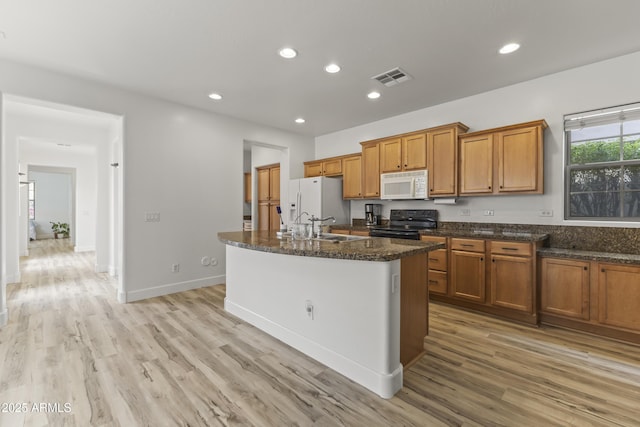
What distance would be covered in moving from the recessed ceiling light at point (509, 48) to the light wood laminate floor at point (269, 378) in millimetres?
2769

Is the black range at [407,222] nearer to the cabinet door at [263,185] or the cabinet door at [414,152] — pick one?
the cabinet door at [414,152]

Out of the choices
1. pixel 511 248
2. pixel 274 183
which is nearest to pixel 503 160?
pixel 511 248

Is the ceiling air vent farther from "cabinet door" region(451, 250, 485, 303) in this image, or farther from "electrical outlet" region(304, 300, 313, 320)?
"electrical outlet" region(304, 300, 313, 320)

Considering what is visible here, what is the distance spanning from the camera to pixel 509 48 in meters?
2.75

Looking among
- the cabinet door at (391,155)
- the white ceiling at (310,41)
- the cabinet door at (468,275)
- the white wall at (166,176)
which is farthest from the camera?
the cabinet door at (391,155)

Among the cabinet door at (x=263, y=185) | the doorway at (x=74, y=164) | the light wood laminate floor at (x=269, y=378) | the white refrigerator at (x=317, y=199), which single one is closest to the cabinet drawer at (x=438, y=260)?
the light wood laminate floor at (x=269, y=378)

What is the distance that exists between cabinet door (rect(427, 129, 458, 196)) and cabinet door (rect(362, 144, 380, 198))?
860 mm

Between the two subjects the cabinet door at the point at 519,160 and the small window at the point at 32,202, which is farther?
the small window at the point at 32,202

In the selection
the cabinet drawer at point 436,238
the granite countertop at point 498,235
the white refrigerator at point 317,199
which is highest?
the white refrigerator at point 317,199

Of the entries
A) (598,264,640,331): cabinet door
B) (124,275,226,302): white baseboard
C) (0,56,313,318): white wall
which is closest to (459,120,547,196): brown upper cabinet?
(598,264,640,331): cabinet door

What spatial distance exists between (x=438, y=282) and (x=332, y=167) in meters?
2.80

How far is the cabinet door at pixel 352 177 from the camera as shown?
502cm

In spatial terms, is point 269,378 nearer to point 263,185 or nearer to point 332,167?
point 332,167

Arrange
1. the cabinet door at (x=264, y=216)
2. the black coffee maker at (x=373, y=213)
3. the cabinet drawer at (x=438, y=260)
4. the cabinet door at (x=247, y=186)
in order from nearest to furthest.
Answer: the cabinet drawer at (x=438, y=260) < the black coffee maker at (x=373, y=213) < the cabinet door at (x=264, y=216) < the cabinet door at (x=247, y=186)
